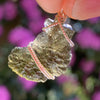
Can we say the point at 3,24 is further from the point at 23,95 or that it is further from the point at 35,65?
the point at 35,65

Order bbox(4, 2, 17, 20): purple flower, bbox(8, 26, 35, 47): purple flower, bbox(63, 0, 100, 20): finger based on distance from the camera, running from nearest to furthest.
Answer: bbox(63, 0, 100, 20): finger, bbox(8, 26, 35, 47): purple flower, bbox(4, 2, 17, 20): purple flower

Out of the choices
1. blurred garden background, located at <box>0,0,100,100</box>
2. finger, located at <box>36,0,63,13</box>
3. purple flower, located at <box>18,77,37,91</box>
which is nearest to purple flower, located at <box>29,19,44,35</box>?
blurred garden background, located at <box>0,0,100,100</box>

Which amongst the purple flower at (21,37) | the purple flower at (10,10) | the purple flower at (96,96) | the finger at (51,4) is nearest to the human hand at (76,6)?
the finger at (51,4)

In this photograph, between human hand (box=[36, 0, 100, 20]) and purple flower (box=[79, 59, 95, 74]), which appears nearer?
human hand (box=[36, 0, 100, 20])

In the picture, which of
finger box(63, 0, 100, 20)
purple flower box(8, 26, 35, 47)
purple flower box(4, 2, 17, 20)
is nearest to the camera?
finger box(63, 0, 100, 20)

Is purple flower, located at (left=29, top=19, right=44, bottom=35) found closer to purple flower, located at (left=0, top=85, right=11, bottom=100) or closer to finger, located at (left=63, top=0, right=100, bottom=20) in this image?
purple flower, located at (left=0, top=85, right=11, bottom=100)

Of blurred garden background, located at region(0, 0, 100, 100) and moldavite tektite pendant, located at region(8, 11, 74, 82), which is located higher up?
moldavite tektite pendant, located at region(8, 11, 74, 82)

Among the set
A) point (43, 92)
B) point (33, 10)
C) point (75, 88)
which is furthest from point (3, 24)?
point (75, 88)

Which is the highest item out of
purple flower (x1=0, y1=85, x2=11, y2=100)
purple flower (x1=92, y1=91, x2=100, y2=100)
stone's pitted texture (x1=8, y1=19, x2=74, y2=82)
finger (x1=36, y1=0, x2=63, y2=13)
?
finger (x1=36, y1=0, x2=63, y2=13)
